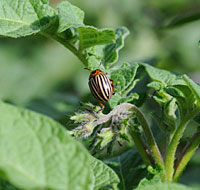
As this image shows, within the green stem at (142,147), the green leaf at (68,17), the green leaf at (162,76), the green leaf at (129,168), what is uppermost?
the green leaf at (68,17)

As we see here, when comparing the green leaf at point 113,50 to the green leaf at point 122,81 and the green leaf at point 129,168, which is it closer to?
the green leaf at point 122,81

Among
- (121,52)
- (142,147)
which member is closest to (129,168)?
(142,147)

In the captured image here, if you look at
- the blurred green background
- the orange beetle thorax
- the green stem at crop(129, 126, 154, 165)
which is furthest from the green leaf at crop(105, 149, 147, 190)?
the blurred green background

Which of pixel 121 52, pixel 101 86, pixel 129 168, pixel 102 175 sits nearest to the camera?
pixel 102 175

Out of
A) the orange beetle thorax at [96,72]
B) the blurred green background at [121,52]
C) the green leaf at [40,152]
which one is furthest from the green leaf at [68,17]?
the blurred green background at [121,52]

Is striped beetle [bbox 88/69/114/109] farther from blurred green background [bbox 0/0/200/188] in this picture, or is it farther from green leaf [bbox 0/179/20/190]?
blurred green background [bbox 0/0/200/188]

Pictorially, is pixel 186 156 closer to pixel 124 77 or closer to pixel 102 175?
pixel 124 77
